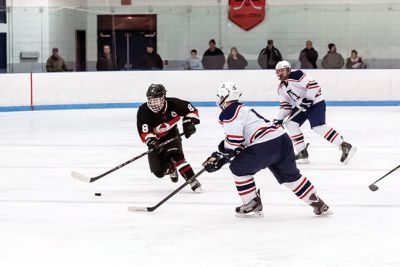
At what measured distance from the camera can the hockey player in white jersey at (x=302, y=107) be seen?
696 cm

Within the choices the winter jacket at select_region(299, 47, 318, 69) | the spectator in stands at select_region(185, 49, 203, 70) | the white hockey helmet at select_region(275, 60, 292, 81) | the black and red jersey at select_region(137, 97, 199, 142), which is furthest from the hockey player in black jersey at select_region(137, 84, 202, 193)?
the winter jacket at select_region(299, 47, 318, 69)

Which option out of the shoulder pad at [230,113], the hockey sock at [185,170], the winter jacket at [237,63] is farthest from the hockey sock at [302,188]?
the winter jacket at [237,63]

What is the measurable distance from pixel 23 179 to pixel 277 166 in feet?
7.35

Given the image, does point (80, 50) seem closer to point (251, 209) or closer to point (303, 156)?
point (303, 156)

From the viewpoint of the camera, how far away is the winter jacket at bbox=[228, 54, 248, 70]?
43.3ft

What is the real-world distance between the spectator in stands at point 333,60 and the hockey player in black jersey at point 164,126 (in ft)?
25.3

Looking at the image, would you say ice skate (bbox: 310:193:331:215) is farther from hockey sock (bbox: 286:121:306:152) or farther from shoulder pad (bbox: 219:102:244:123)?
hockey sock (bbox: 286:121:306:152)

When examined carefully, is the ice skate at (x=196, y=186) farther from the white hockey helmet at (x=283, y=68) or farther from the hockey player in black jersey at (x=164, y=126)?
the white hockey helmet at (x=283, y=68)

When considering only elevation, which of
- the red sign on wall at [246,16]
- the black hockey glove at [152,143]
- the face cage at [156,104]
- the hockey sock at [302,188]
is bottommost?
the hockey sock at [302,188]

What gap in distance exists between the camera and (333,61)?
13125 mm

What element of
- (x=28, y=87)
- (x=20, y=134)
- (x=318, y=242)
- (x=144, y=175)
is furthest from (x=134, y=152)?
(x=28, y=87)

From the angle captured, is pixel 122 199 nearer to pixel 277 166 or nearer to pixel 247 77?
pixel 277 166

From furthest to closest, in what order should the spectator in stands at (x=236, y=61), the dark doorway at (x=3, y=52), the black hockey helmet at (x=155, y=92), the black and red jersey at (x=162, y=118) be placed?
1. the spectator in stands at (x=236, y=61)
2. the dark doorway at (x=3, y=52)
3. the black and red jersey at (x=162, y=118)
4. the black hockey helmet at (x=155, y=92)

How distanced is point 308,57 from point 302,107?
6253 millimetres
